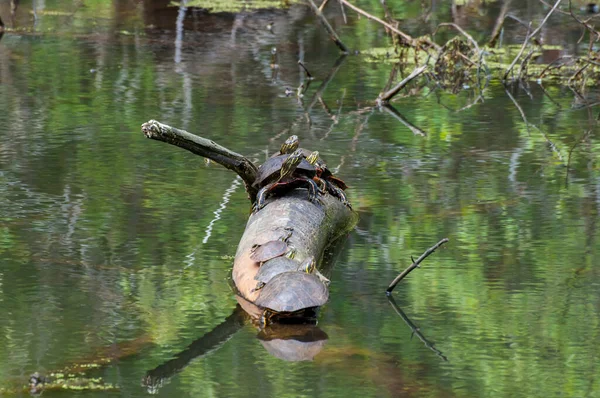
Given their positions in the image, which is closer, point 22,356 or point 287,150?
point 22,356

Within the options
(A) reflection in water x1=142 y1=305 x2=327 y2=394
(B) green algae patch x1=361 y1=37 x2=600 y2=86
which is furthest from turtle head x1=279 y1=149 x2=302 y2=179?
(B) green algae patch x1=361 y1=37 x2=600 y2=86

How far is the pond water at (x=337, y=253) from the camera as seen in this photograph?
14.3ft

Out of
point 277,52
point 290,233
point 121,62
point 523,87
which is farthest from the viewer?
point 277,52

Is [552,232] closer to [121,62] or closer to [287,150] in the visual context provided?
[287,150]

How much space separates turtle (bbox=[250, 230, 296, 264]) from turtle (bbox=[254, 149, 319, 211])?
58cm

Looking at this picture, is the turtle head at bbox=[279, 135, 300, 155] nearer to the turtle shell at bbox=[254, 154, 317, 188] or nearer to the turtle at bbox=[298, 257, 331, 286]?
the turtle shell at bbox=[254, 154, 317, 188]

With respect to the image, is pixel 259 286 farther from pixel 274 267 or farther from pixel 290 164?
pixel 290 164

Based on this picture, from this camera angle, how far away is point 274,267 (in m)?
4.94

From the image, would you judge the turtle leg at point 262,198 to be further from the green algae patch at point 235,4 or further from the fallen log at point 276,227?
the green algae patch at point 235,4

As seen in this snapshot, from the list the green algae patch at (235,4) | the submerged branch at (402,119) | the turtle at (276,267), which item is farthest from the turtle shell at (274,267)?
the green algae patch at (235,4)

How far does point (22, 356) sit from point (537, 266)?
8.56 ft

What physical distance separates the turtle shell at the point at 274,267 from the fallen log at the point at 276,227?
57 millimetres

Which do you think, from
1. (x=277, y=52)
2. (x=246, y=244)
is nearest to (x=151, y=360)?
(x=246, y=244)

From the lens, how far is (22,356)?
4.37 meters
